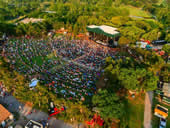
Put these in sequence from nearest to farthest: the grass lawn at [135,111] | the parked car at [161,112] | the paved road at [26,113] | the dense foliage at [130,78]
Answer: the paved road at [26,113] → the grass lawn at [135,111] → the parked car at [161,112] → the dense foliage at [130,78]

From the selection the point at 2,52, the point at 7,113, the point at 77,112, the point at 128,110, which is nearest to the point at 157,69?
the point at 128,110

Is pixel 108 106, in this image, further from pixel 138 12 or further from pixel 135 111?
pixel 138 12

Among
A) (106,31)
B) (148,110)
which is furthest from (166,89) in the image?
(106,31)

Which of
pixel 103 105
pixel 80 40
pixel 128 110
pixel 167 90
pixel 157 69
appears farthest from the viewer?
pixel 80 40

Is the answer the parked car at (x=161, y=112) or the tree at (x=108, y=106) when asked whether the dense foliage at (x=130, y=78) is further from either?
the tree at (x=108, y=106)

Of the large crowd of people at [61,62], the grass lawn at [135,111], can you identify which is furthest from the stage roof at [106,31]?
the grass lawn at [135,111]

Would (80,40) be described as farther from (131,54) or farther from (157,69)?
(157,69)
